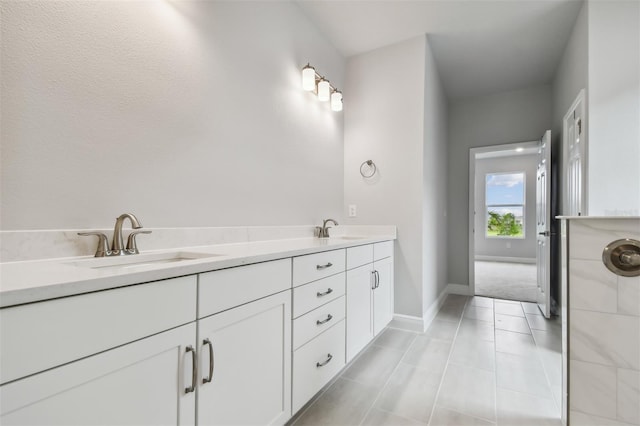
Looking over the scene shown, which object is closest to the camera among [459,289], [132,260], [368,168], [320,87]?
[132,260]

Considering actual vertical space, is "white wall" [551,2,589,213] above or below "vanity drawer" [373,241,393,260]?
above

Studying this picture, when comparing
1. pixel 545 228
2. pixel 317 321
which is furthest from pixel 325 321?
pixel 545 228

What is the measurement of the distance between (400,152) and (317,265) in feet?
5.69

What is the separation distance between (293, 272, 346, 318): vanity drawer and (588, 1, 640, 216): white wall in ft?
6.67

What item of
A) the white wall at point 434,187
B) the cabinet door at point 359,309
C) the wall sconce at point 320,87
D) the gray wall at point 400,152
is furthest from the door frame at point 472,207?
the cabinet door at point 359,309

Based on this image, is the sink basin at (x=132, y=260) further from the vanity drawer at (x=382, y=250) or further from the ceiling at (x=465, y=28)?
the ceiling at (x=465, y=28)

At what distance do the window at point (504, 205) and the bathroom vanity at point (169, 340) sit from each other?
7267 millimetres

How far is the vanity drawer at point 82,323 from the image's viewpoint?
1.87 feet

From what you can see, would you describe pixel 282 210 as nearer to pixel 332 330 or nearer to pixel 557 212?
pixel 332 330

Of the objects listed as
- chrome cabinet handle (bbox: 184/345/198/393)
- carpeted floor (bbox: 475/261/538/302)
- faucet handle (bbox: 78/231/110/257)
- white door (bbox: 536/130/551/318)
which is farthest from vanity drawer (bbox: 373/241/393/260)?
carpeted floor (bbox: 475/261/538/302)

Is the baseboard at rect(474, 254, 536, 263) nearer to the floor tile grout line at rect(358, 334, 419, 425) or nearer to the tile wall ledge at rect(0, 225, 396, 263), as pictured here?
the floor tile grout line at rect(358, 334, 419, 425)

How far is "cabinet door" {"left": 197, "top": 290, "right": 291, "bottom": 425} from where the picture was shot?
95 centimetres

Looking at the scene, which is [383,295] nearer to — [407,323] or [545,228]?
[407,323]

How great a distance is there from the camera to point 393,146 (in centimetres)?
286
